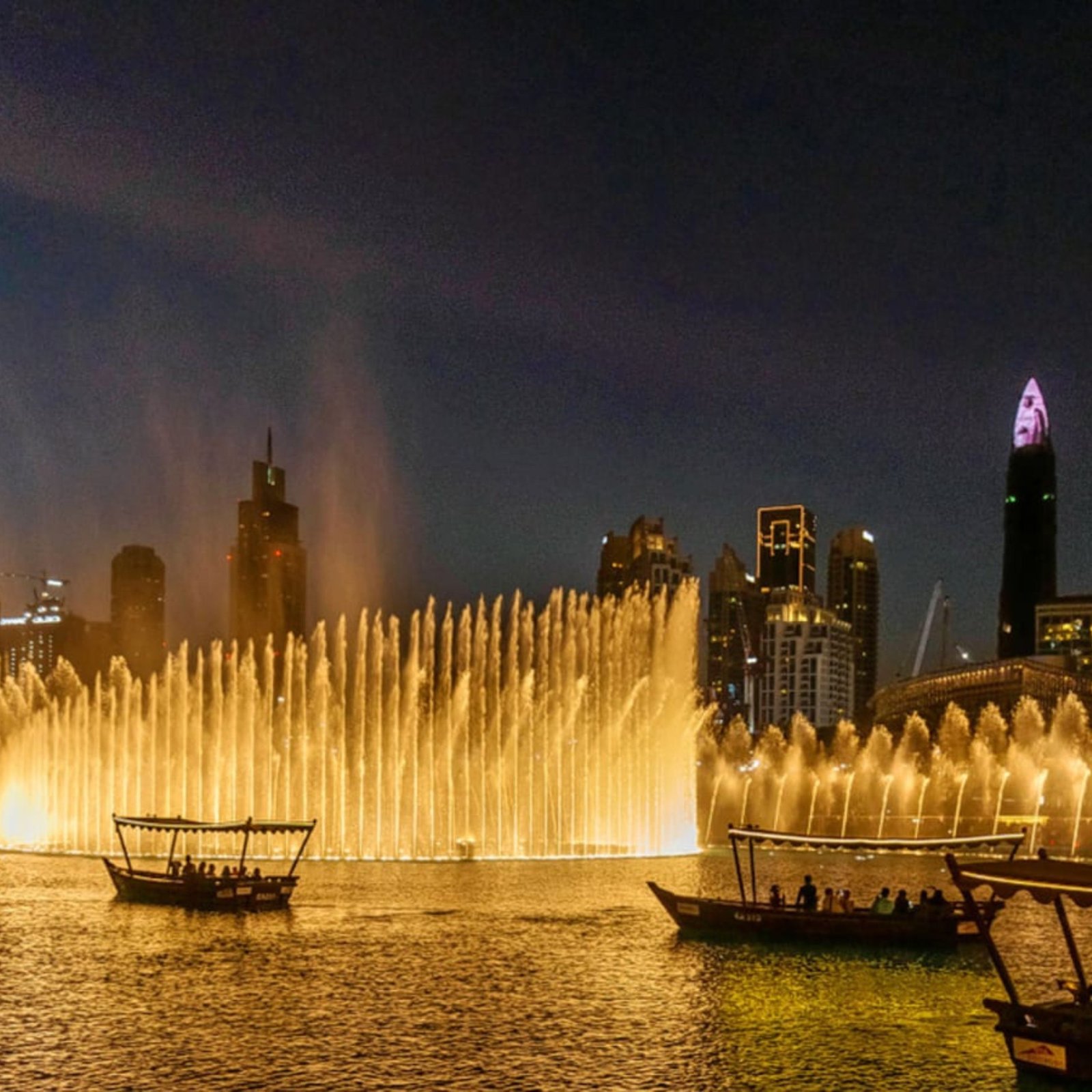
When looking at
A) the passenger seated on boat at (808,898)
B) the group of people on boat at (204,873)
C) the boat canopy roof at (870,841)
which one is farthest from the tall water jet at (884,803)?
the group of people on boat at (204,873)

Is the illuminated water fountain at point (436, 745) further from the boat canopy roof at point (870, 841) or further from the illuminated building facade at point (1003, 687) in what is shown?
the illuminated building facade at point (1003, 687)

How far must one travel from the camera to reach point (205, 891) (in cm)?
4966

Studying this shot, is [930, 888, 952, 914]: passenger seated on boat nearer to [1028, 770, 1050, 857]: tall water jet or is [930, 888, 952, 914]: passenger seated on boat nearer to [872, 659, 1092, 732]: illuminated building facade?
[1028, 770, 1050, 857]: tall water jet

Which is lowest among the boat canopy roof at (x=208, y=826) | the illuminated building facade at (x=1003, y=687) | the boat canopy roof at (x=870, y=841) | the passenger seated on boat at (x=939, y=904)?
the passenger seated on boat at (x=939, y=904)

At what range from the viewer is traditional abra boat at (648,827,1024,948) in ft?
138

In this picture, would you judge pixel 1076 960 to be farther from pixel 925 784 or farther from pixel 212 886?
pixel 925 784

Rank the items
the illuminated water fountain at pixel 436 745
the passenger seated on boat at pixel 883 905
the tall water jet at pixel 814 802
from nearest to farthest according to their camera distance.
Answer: the passenger seated on boat at pixel 883 905 → the illuminated water fountain at pixel 436 745 → the tall water jet at pixel 814 802

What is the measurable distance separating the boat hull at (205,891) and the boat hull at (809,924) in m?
14.3

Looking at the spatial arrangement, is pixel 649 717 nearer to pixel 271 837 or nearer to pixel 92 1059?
pixel 271 837

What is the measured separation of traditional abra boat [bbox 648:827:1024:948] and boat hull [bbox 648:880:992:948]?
0.02 meters

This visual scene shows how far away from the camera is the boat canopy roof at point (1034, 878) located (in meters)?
25.1

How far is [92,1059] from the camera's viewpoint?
2630 cm

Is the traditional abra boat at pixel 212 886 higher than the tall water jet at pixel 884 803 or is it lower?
higher

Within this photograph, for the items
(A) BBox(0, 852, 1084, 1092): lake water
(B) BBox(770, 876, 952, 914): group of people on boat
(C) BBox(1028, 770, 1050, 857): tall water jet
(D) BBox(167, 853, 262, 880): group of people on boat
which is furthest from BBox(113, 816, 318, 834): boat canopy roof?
(C) BBox(1028, 770, 1050, 857): tall water jet
